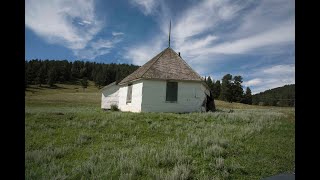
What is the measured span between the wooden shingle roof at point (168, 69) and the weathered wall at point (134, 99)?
715 millimetres

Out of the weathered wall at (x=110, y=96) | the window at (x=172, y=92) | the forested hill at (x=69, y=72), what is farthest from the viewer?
the forested hill at (x=69, y=72)

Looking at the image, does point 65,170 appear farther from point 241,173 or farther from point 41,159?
point 241,173

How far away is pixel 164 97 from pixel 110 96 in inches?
420

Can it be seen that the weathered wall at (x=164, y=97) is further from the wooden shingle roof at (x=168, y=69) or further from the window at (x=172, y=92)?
the wooden shingle roof at (x=168, y=69)

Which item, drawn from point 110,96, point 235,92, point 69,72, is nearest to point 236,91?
Answer: point 235,92

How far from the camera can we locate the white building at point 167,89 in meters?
22.6

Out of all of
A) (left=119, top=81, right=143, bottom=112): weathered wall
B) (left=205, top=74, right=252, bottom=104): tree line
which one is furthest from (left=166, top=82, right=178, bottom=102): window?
(left=205, top=74, right=252, bottom=104): tree line

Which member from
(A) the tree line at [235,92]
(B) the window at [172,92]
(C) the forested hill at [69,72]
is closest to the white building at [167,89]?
(B) the window at [172,92]

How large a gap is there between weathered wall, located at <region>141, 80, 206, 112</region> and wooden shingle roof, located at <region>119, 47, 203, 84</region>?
47 cm

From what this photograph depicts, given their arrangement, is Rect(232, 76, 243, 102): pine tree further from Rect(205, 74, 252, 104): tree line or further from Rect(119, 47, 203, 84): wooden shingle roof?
Rect(119, 47, 203, 84): wooden shingle roof

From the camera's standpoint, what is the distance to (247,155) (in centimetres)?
803

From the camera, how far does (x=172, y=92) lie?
2314cm
